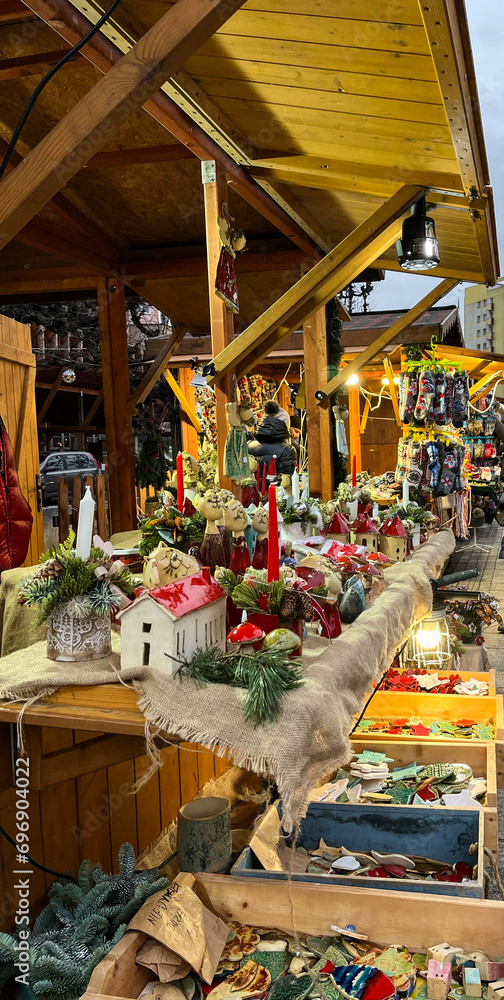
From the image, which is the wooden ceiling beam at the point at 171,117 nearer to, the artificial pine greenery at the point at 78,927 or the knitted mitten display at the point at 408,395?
the knitted mitten display at the point at 408,395

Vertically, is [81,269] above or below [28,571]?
above

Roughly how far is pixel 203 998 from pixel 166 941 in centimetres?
18

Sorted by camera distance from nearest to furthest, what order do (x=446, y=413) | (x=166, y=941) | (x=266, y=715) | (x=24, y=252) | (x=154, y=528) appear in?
(x=266, y=715) < (x=166, y=941) < (x=154, y=528) < (x=24, y=252) < (x=446, y=413)

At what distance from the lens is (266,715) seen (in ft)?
5.33

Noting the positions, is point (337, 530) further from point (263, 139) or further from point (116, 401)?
point (116, 401)

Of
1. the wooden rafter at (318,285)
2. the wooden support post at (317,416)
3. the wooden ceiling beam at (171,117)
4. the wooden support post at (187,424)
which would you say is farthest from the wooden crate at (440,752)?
the wooden support post at (187,424)

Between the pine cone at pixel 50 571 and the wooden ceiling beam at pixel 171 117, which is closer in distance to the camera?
the pine cone at pixel 50 571

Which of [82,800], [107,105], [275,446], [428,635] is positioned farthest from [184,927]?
[275,446]

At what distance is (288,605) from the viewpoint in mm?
1934

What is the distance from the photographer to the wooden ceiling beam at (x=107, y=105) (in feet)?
6.98

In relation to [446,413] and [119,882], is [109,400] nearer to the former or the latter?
[446,413]

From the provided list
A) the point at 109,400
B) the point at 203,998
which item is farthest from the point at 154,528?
the point at 109,400

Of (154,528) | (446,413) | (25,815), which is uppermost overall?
(446,413)

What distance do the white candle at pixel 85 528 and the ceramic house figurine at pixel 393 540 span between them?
196 cm
